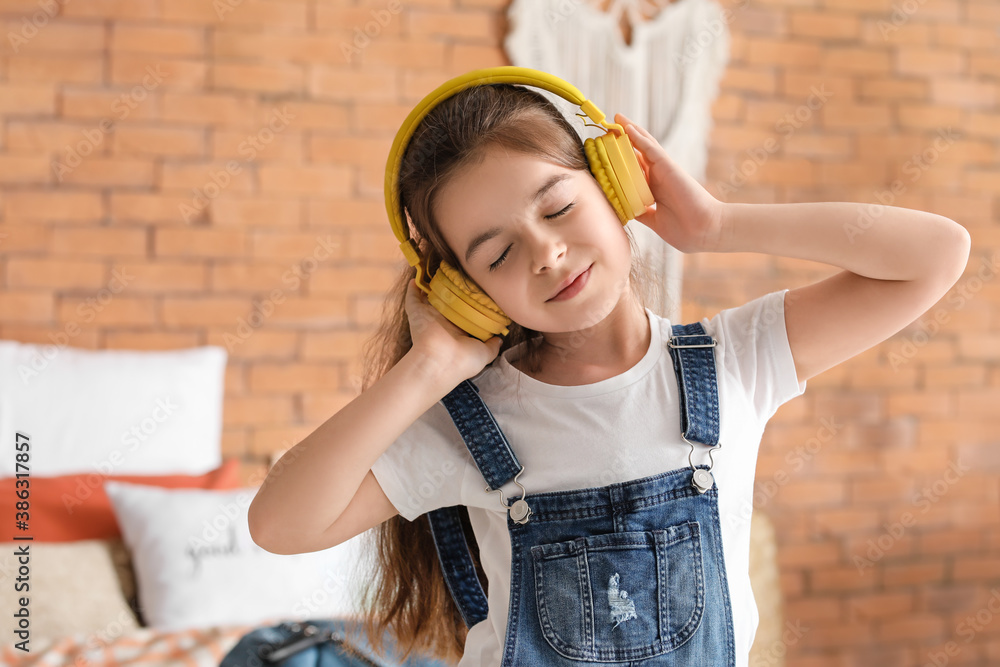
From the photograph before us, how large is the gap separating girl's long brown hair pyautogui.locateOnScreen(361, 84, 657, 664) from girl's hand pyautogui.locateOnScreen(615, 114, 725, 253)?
0.26ft

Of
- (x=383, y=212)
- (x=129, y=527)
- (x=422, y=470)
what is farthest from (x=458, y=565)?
(x=383, y=212)

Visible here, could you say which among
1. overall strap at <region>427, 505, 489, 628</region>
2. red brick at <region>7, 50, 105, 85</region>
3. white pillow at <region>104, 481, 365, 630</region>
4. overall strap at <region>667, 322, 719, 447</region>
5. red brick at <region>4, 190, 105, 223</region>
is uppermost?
red brick at <region>7, 50, 105, 85</region>

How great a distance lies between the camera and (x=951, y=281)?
934mm

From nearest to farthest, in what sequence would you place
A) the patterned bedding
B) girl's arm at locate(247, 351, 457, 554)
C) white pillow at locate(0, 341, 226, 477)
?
girl's arm at locate(247, 351, 457, 554) < the patterned bedding < white pillow at locate(0, 341, 226, 477)

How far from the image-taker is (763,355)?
0.98m

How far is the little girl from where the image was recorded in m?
0.89

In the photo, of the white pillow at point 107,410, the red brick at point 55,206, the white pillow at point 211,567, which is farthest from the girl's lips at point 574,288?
the red brick at point 55,206

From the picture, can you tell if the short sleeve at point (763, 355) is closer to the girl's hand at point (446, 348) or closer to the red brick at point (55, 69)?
the girl's hand at point (446, 348)

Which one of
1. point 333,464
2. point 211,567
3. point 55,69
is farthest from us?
point 55,69

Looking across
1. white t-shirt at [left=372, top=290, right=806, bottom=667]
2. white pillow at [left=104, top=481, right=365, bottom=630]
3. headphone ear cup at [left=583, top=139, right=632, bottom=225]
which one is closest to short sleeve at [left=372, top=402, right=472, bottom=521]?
white t-shirt at [left=372, top=290, right=806, bottom=667]

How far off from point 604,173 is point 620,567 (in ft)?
1.49

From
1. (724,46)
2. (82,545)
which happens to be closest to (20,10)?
(82,545)

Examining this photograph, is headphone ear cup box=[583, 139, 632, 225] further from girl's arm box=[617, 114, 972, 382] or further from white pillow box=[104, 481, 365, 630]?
white pillow box=[104, 481, 365, 630]

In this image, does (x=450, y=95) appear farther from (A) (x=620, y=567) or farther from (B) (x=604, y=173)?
(A) (x=620, y=567)
